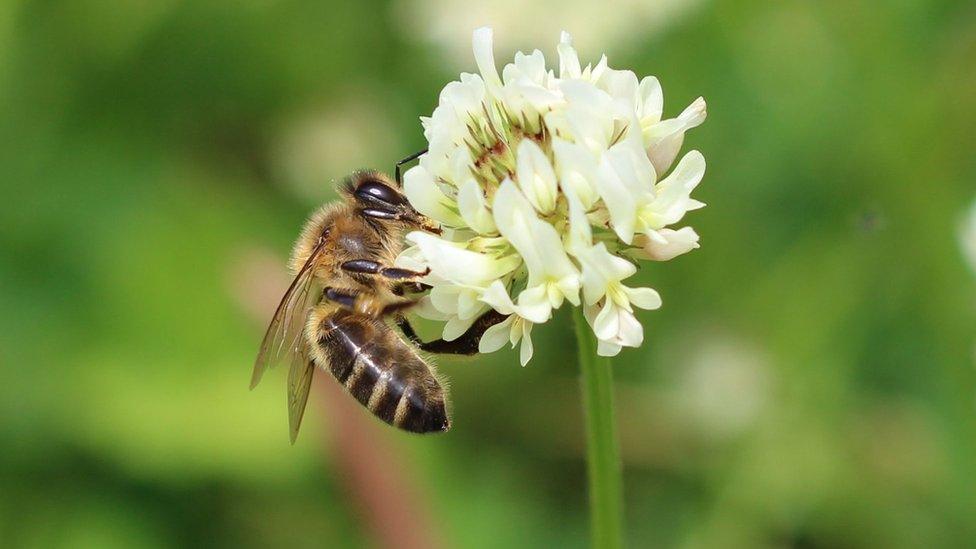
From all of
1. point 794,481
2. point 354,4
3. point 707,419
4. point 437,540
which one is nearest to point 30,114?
point 354,4

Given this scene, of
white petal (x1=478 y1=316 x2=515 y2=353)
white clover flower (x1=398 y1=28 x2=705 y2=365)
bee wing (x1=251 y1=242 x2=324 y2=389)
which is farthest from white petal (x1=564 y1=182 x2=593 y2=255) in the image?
bee wing (x1=251 y1=242 x2=324 y2=389)

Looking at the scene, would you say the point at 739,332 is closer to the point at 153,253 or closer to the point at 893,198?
the point at 893,198

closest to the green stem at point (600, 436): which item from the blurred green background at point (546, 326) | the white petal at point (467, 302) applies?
the white petal at point (467, 302)

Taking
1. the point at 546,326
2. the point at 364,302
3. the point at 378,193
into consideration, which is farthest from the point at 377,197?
the point at 546,326

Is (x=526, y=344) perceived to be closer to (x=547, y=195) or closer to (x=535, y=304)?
(x=535, y=304)

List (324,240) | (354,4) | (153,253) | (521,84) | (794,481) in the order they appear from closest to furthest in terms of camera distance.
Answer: (521,84) < (324,240) < (794,481) < (153,253) < (354,4)

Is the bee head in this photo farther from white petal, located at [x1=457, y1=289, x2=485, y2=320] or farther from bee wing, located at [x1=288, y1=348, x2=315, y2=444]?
white petal, located at [x1=457, y1=289, x2=485, y2=320]
